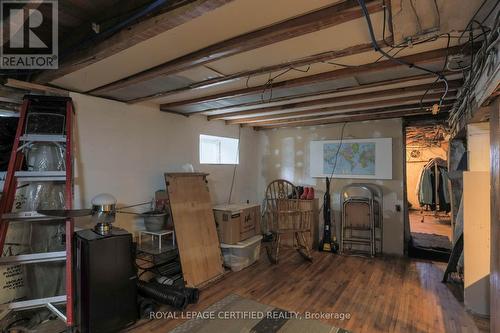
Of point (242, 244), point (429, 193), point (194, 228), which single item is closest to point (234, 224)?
point (242, 244)

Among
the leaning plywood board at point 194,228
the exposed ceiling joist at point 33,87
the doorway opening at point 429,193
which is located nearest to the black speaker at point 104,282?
the leaning plywood board at point 194,228

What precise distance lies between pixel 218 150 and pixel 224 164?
266 millimetres

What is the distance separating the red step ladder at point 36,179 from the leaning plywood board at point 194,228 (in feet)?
3.66

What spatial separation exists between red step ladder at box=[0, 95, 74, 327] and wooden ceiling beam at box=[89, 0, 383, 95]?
100 cm

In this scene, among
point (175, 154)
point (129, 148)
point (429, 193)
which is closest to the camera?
point (129, 148)

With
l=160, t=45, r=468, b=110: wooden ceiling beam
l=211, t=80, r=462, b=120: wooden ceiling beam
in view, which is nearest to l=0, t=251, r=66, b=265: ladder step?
l=160, t=45, r=468, b=110: wooden ceiling beam

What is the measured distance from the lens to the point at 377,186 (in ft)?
14.0

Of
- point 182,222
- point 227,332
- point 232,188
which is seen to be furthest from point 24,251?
point 232,188

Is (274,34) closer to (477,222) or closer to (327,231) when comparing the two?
(477,222)

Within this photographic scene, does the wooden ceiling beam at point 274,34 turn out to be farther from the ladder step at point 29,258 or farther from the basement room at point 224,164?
the ladder step at point 29,258

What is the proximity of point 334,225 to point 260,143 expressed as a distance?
2133 millimetres

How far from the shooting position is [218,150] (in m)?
4.56

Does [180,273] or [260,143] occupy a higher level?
[260,143]

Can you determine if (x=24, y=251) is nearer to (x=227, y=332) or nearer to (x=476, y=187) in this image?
(x=227, y=332)
